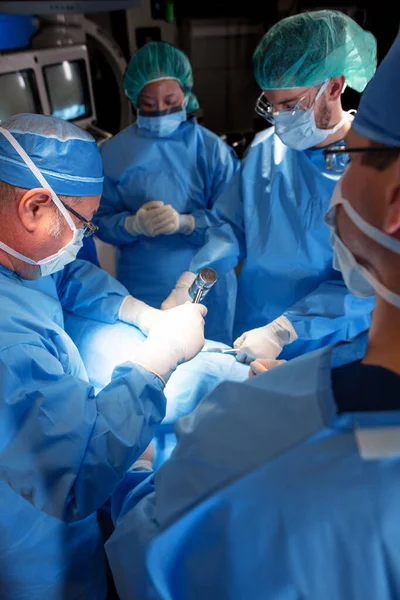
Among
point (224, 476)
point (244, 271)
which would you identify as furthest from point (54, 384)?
point (244, 271)

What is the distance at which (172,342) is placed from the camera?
3.64 ft

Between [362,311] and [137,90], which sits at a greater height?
[137,90]

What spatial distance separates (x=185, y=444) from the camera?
2.05 ft

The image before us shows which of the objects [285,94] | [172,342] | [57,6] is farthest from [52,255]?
[57,6]

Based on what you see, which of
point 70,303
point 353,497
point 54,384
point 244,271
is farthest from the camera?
point 244,271

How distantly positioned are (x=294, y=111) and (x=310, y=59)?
0.14m

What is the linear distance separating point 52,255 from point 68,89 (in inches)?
78.0

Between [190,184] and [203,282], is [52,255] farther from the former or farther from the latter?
[190,184]

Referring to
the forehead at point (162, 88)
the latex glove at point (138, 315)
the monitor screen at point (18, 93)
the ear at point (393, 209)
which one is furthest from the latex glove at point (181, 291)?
the monitor screen at point (18, 93)

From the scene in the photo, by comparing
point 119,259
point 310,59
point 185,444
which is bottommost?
point 119,259

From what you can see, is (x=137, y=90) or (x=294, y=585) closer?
(x=294, y=585)

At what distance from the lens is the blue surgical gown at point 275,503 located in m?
0.49

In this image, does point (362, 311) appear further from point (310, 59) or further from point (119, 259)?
point (119, 259)

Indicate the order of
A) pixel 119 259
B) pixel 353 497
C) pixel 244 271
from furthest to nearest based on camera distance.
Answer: pixel 119 259
pixel 244 271
pixel 353 497
